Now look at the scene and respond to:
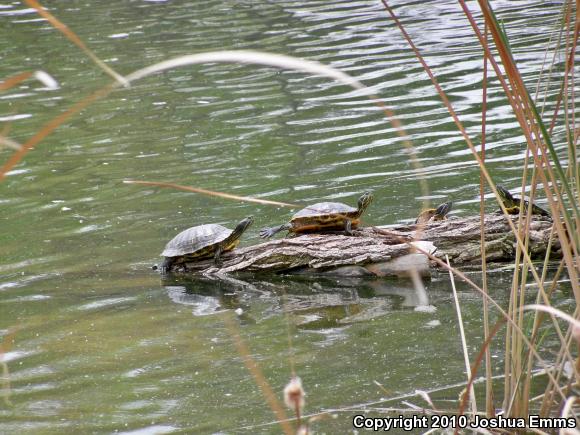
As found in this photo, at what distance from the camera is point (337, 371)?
11.4 feet

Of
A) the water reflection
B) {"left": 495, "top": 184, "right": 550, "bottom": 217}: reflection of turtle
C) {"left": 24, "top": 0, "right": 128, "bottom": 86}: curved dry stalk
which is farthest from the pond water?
{"left": 24, "top": 0, "right": 128, "bottom": 86}: curved dry stalk

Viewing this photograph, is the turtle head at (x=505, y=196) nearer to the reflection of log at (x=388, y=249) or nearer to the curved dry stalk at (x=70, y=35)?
the reflection of log at (x=388, y=249)

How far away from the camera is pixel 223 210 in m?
6.06

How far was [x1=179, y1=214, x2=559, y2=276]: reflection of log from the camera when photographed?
15.1ft

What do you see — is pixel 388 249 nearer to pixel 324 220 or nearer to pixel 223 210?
pixel 324 220

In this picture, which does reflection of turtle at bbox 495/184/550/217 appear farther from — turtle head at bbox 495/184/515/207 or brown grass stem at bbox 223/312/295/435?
brown grass stem at bbox 223/312/295/435

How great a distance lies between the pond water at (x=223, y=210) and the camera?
344 centimetres

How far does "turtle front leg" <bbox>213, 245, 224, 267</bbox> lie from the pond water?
14cm

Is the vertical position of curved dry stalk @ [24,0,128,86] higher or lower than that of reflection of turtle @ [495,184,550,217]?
higher

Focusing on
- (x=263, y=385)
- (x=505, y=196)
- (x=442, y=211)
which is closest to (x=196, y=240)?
(x=442, y=211)

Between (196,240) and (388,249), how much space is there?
1.08 meters

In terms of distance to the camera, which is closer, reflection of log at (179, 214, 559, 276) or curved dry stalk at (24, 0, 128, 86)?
curved dry stalk at (24, 0, 128, 86)

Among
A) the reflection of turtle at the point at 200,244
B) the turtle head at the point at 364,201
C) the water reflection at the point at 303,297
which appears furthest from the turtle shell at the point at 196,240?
the turtle head at the point at 364,201

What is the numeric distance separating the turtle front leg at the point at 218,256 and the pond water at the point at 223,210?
143 mm
